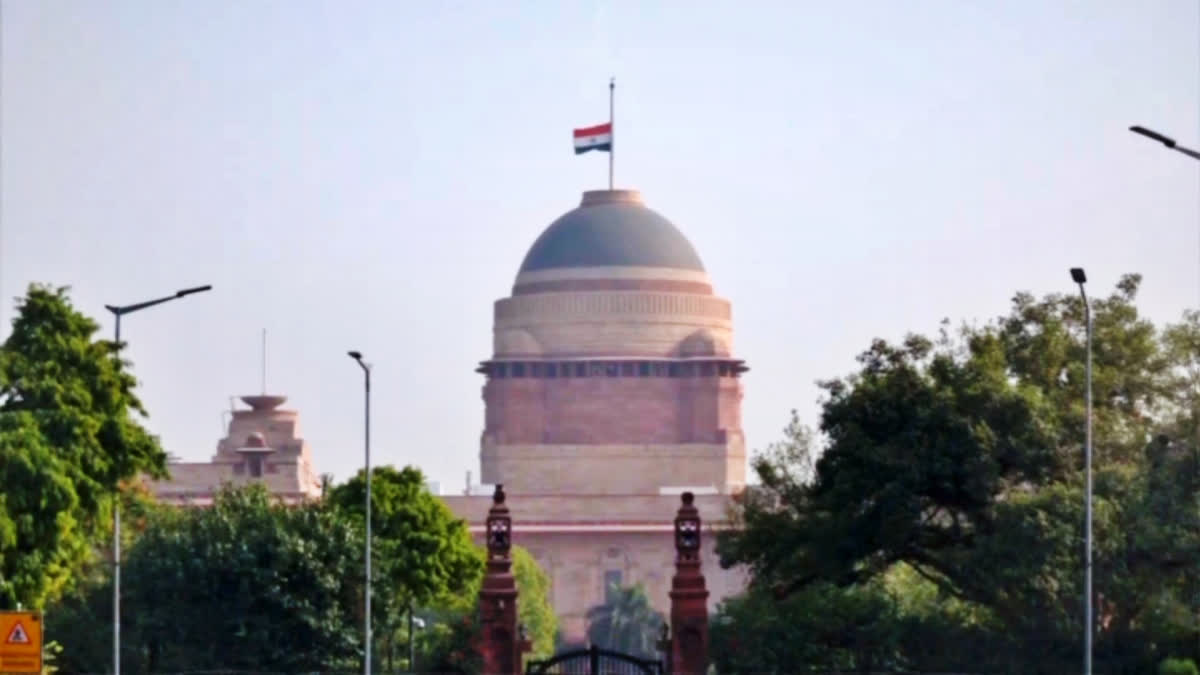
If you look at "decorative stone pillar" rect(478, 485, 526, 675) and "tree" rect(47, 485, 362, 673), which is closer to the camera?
"tree" rect(47, 485, 362, 673)

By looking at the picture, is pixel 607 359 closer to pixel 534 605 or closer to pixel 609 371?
pixel 609 371

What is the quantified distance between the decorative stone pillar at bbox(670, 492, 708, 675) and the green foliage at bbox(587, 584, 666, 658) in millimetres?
54540

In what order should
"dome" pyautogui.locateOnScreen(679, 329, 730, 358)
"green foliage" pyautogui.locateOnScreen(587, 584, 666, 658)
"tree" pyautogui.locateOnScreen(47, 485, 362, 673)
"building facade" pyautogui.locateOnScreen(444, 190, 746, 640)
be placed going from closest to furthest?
"tree" pyautogui.locateOnScreen(47, 485, 362, 673) < "green foliage" pyautogui.locateOnScreen(587, 584, 666, 658) < "building facade" pyautogui.locateOnScreen(444, 190, 746, 640) < "dome" pyautogui.locateOnScreen(679, 329, 730, 358)

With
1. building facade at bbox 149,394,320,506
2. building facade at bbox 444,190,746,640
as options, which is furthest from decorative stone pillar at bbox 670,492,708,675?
building facade at bbox 444,190,746,640

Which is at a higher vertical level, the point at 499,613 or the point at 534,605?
the point at 534,605

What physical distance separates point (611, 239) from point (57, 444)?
9942cm

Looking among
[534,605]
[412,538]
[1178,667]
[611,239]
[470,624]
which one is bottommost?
[1178,667]

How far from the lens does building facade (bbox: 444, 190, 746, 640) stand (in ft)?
530

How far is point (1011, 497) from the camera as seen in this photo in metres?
72.5

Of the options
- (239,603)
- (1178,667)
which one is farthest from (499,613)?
(1178,667)

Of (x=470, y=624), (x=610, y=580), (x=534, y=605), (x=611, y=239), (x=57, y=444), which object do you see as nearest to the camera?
(x=57, y=444)

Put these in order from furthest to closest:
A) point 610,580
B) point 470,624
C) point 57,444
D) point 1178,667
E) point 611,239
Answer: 1. point 611,239
2. point 610,580
3. point 470,624
4. point 1178,667
5. point 57,444

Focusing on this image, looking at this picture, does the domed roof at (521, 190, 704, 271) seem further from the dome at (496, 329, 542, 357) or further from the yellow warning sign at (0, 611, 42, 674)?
the yellow warning sign at (0, 611, 42, 674)

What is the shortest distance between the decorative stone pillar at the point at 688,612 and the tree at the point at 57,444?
1449 centimetres
